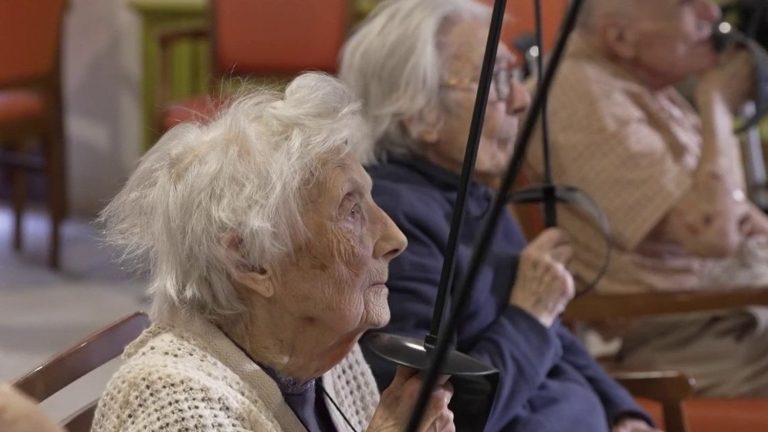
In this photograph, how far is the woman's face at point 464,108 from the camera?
1.83 m

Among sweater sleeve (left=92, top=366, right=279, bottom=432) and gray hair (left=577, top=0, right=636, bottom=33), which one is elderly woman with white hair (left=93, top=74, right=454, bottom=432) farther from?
gray hair (left=577, top=0, right=636, bottom=33)

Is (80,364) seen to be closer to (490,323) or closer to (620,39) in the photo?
(490,323)

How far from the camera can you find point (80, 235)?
4637 millimetres

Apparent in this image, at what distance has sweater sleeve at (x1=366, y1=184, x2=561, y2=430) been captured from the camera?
1.61 metres

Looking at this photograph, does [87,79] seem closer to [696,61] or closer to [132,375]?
[696,61]

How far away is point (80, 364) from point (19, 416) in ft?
2.03

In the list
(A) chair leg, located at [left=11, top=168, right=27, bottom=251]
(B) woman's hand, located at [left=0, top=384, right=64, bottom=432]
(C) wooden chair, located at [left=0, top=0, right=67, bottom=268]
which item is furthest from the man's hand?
(A) chair leg, located at [left=11, top=168, right=27, bottom=251]

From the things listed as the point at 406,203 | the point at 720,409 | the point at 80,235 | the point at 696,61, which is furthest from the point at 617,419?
the point at 80,235

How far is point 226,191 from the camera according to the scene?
1.21 meters

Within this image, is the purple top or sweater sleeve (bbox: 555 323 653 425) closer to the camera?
the purple top

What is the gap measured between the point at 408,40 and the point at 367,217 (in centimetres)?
59

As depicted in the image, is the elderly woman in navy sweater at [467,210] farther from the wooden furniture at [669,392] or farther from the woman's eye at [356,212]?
the woman's eye at [356,212]

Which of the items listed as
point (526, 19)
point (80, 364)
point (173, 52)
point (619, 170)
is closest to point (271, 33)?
point (173, 52)

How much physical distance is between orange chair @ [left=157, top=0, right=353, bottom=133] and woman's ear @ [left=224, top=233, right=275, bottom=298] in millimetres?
2953
